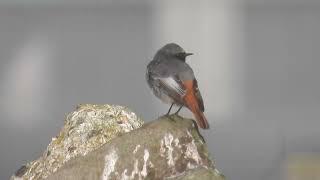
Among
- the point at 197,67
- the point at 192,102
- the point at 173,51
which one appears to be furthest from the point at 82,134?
the point at 197,67

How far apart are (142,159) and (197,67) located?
20.3 m

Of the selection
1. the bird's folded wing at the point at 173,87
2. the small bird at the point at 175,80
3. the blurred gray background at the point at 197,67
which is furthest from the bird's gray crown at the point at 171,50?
the blurred gray background at the point at 197,67

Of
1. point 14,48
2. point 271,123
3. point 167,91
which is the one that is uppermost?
point 167,91

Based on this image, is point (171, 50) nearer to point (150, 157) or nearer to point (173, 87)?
point (173, 87)

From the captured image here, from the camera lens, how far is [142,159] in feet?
30.7

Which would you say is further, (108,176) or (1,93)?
(1,93)

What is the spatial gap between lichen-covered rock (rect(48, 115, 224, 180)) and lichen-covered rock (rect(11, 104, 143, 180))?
0.78 metres

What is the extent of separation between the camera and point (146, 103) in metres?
29.7

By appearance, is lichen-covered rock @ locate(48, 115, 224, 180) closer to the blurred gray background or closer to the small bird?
the small bird

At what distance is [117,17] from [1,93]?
4219mm

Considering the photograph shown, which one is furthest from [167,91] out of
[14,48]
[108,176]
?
[14,48]

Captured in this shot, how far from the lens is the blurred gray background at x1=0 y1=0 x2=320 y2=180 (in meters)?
29.9

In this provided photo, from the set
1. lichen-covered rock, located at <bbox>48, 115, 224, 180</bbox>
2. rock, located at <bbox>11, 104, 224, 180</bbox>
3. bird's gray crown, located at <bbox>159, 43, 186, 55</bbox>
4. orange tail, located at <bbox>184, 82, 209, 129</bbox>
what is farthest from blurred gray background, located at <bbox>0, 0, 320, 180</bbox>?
lichen-covered rock, located at <bbox>48, 115, 224, 180</bbox>

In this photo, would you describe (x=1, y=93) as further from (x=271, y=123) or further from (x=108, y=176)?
(x=108, y=176)
